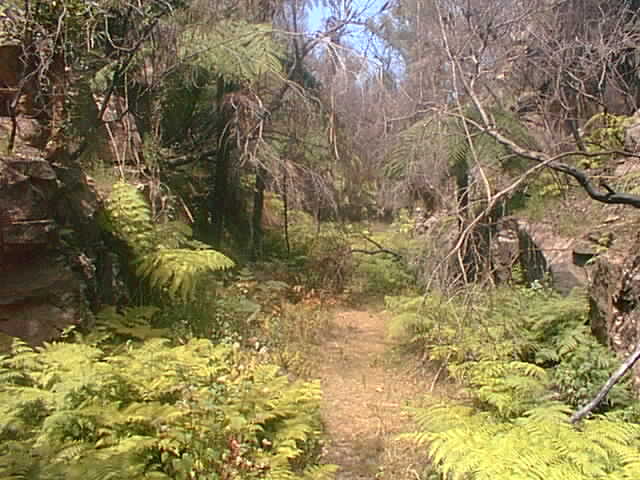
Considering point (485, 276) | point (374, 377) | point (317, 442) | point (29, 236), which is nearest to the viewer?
point (485, 276)

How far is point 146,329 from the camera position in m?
4.86

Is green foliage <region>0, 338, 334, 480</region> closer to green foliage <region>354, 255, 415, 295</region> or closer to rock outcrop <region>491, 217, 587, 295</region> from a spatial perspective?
rock outcrop <region>491, 217, 587, 295</region>

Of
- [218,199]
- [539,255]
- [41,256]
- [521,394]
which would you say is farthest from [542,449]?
[218,199]

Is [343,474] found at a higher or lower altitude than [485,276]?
lower

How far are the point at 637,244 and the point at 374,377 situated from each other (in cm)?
271

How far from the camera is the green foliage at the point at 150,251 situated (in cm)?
529

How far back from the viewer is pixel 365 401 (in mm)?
4961

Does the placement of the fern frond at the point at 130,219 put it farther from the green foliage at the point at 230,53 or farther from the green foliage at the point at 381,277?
the green foliage at the point at 381,277

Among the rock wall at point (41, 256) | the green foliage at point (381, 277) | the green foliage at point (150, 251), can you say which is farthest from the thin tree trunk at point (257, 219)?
the rock wall at point (41, 256)

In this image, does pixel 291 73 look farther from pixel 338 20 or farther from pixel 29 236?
pixel 29 236

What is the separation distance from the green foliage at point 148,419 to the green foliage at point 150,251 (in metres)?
1.22

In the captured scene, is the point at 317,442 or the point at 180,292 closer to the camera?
the point at 317,442

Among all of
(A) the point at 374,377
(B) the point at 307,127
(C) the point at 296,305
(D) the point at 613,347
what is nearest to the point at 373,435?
(A) the point at 374,377

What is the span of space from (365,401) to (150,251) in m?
2.60
